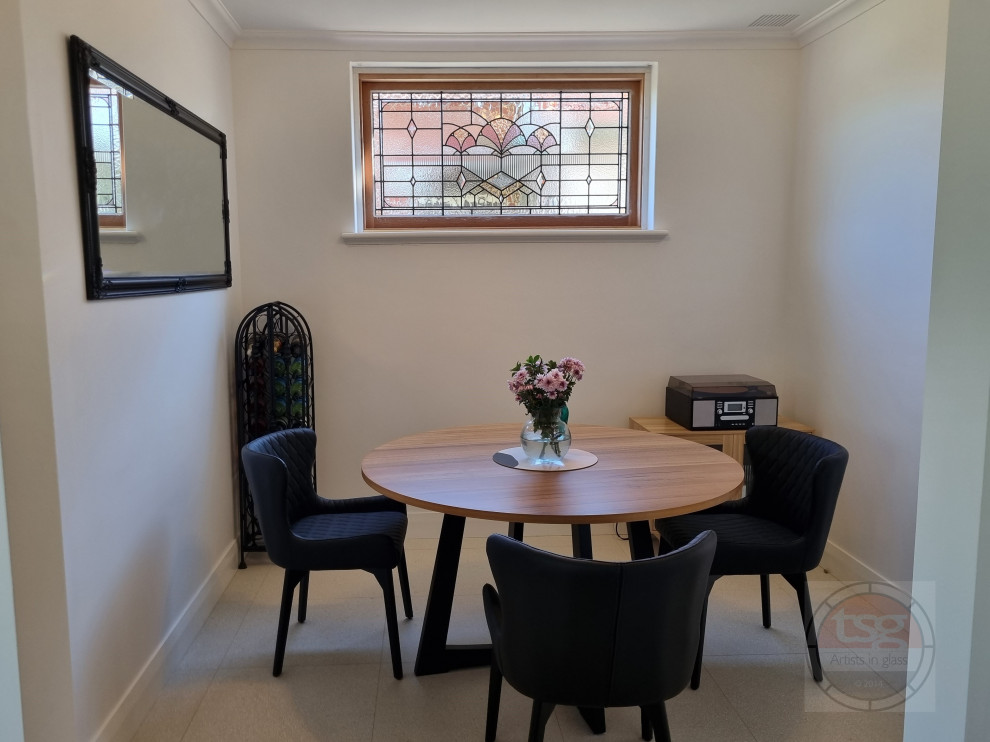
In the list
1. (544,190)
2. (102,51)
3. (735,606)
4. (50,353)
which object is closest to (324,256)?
(544,190)

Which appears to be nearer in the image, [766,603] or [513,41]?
[766,603]

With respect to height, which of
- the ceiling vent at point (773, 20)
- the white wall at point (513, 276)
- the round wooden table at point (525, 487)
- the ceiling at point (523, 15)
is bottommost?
the round wooden table at point (525, 487)

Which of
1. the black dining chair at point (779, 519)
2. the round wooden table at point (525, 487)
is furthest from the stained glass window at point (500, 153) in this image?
the black dining chair at point (779, 519)

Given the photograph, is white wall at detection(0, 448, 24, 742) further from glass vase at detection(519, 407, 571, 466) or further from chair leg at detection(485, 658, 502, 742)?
glass vase at detection(519, 407, 571, 466)

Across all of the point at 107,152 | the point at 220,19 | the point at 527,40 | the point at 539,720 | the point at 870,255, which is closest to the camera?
the point at 539,720

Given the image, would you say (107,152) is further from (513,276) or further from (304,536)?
(513,276)

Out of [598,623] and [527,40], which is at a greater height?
[527,40]

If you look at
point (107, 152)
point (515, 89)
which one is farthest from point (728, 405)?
point (107, 152)

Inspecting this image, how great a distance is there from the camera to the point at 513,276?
381 cm

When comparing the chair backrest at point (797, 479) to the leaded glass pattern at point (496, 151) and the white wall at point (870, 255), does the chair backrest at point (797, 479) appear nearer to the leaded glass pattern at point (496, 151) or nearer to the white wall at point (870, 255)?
the white wall at point (870, 255)

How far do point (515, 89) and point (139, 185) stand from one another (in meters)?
2.13

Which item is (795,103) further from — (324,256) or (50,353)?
(50,353)

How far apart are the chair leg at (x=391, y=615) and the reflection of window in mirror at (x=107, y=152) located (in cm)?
142

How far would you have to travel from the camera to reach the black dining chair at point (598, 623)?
1574 mm
